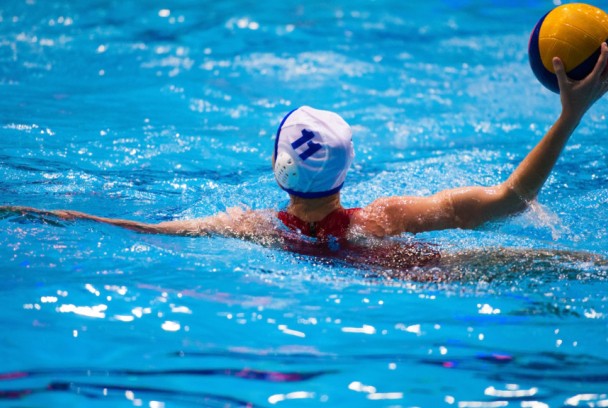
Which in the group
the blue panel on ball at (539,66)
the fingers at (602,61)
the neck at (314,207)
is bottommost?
the neck at (314,207)

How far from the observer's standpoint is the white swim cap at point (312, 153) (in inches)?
148

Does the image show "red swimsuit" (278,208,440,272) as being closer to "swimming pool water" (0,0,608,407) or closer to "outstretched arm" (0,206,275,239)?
"swimming pool water" (0,0,608,407)

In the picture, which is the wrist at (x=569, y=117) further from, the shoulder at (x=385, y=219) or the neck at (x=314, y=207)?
the neck at (x=314, y=207)

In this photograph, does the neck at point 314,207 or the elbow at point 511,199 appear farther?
the neck at point 314,207

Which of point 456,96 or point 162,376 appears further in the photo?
point 456,96

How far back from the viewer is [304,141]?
3783 millimetres

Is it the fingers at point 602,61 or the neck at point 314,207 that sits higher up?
the fingers at point 602,61

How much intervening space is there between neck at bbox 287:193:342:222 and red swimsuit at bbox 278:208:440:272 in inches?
0.9

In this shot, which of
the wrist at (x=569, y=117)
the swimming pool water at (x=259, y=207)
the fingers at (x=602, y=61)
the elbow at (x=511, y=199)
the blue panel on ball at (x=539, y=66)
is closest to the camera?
the swimming pool water at (x=259, y=207)

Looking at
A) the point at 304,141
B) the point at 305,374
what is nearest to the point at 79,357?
the point at 305,374

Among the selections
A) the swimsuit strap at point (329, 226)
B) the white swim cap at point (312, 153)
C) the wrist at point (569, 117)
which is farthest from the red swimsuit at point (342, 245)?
the wrist at point (569, 117)

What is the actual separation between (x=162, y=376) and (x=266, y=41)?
7611 mm

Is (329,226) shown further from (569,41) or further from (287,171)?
(569,41)

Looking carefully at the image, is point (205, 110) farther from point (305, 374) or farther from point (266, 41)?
point (305, 374)
